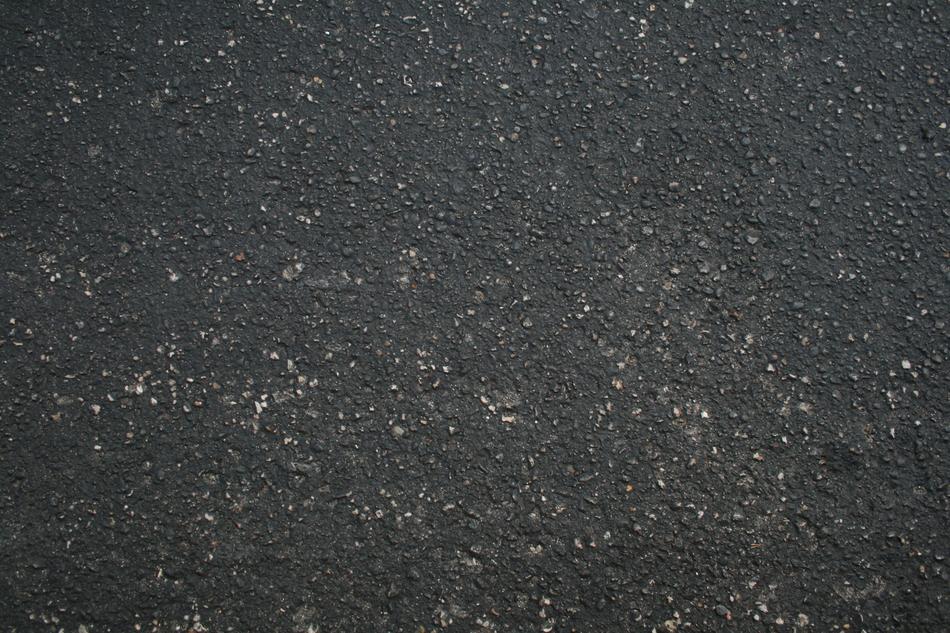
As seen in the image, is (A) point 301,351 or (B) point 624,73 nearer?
(A) point 301,351

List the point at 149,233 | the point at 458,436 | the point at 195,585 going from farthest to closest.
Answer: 1. the point at 149,233
2. the point at 458,436
3. the point at 195,585

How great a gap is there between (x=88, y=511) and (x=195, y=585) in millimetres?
363

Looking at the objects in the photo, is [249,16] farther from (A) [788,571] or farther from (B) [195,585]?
(A) [788,571]

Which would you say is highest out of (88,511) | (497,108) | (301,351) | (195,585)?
(497,108)

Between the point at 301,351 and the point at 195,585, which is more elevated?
the point at 301,351

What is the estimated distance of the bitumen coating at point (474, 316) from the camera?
2184 millimetres

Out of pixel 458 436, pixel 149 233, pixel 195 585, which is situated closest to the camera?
pixel 195 585

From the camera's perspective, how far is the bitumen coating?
2.18 m

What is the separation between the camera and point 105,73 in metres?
2.59

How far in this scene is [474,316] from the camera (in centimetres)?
240

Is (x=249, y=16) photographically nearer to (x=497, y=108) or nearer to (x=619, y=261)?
(x=497, y=108)

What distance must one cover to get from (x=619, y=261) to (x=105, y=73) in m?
1.76

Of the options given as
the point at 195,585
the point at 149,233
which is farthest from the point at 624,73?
the point at 195,585

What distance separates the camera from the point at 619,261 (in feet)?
8.05
